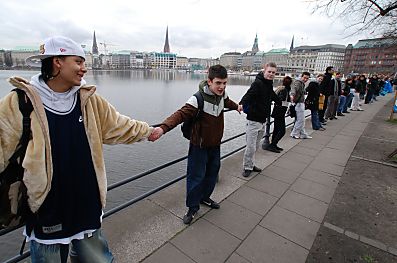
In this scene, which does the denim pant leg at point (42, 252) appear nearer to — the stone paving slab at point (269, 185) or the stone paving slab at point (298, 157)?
the stone paving slab at point (269, 185)

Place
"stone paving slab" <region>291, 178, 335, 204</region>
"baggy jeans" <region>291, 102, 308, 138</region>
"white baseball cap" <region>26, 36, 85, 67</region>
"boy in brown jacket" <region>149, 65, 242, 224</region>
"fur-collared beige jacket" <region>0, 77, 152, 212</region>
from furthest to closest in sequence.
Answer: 1. "baggy jeans" <region>291, 102, 308, 138</region>
2. "stone paving slab" <region>291, 178, 335, 204</region>
3. "boy in brown jacket" <region>149, 65, 242, 224</region>
4. "white baseball cap" <region>26, 36, 85, 67</region>
5. "fur-collared beige jacket" <region>0, 77, 152, 212</region>

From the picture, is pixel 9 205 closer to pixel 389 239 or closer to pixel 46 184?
pixel 46 184

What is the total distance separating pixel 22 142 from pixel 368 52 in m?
105

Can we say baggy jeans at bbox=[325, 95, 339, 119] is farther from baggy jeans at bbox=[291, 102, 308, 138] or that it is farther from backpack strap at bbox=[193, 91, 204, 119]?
backpack strap at bbox=[193, 91, 204, 119]

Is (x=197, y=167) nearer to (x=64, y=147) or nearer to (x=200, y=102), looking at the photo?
(x=200, y=102)

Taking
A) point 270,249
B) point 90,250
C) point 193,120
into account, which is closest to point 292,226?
point 270,249

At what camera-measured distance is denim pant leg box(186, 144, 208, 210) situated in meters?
2.77

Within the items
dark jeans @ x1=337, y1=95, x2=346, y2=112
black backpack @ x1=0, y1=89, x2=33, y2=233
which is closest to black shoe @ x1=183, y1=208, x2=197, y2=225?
black backpack @ x1=0, y1=89, x2=33, y2=233

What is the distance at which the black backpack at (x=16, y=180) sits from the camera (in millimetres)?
1249

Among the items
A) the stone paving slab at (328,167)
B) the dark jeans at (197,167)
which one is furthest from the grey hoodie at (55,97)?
the stone paving slab at (328,167)

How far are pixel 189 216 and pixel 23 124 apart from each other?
2079 millimetres

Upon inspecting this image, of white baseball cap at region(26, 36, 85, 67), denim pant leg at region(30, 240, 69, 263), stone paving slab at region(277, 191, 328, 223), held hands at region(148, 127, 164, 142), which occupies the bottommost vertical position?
stone paving slab at region(277, 191, 328, 223)

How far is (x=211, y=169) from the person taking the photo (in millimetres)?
2979

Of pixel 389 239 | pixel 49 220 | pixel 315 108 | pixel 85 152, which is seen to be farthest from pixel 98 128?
pixel 315 108
